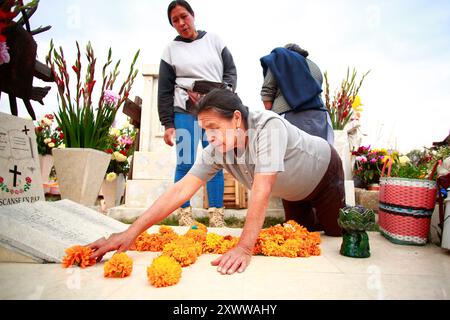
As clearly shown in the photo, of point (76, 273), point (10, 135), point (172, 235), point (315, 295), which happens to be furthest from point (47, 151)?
Result: point (315, 295)

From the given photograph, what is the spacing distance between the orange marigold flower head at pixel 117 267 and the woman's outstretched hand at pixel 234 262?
42 cm

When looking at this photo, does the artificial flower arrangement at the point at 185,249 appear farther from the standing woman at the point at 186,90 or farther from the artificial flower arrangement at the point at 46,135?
the artificial flower arrangement at the point at 46,135

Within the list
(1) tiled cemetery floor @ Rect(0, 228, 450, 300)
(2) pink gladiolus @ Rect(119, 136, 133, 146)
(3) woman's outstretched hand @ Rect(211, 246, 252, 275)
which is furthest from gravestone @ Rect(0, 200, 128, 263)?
(2) pink gladiolus @ Rect(119, 136, 133, 146)

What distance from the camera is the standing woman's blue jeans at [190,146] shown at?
2934 mm

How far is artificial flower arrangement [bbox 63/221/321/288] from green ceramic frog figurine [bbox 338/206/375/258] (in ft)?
0.62

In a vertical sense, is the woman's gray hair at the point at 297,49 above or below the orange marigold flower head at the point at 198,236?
above

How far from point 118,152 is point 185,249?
3.37m

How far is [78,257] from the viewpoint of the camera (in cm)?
156

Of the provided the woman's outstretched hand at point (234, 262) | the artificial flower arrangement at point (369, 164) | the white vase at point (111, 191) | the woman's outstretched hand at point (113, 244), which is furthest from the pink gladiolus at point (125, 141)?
the woman's outstretched hand at point (234, 262)

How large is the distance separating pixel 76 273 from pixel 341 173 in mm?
1969

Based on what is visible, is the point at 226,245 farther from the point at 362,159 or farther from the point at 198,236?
the point at 362,159

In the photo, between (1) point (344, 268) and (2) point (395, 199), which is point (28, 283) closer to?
(1) point (344, 268)

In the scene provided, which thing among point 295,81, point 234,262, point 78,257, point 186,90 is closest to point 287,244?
point 234,262

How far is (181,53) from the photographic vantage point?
295 cm
